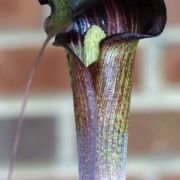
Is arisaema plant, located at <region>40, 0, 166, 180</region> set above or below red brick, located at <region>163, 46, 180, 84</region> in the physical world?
below

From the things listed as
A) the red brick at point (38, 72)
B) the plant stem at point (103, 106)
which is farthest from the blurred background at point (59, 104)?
the plant stem at point (103, 106)

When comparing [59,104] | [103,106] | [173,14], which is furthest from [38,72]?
[103,106]

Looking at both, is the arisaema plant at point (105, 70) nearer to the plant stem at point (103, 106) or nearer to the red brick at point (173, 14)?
the plant stem at point (103, 106)

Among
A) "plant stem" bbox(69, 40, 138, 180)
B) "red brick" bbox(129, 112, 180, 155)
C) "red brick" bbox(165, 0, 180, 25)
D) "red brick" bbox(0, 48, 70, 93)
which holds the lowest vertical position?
"plant stem" bbox(69, 40, 138, 180)

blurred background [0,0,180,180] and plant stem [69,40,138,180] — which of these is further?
blurred background [0,0,180,180]

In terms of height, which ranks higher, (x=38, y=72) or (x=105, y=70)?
(x=38, y=72)

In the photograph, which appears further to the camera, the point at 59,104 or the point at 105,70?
the point at 59,104

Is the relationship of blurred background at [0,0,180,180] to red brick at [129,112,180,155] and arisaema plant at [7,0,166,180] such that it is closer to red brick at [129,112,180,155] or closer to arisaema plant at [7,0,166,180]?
red brick at [129,112,180,155]

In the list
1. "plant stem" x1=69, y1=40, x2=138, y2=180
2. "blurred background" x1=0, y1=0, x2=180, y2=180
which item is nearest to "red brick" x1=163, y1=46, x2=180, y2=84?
"blurred background" x1=0, y1=0, x2=180, y2=180

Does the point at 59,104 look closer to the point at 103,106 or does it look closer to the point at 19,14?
the point at 19,14
